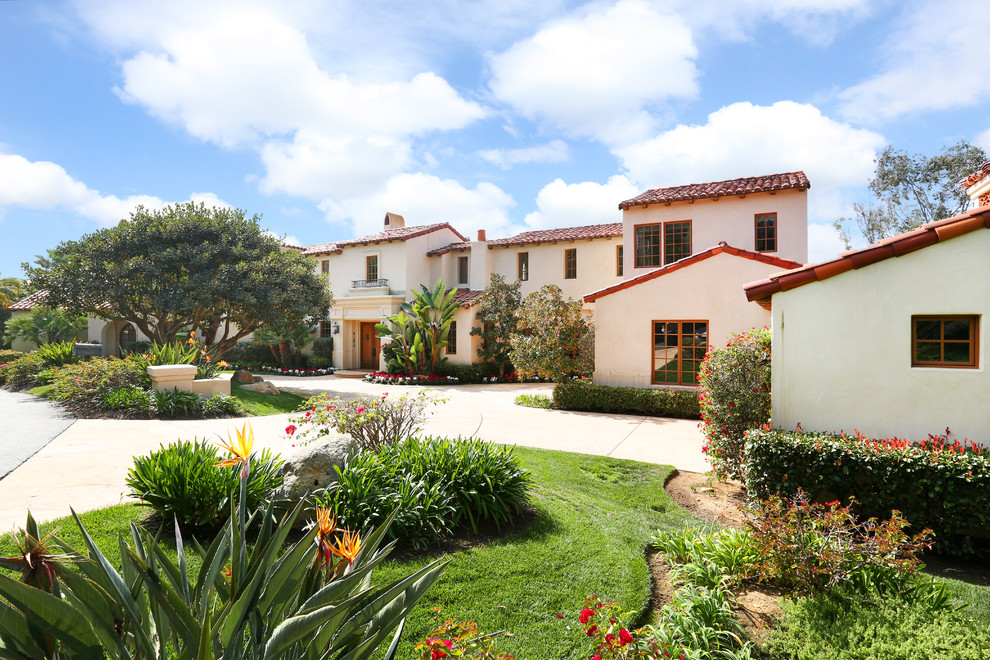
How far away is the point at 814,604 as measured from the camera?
12.4ft

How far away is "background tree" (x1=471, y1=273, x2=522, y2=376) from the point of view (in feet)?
74.5

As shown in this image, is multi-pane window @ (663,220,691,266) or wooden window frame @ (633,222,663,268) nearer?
multi-pane window @ (663,220,691,266)

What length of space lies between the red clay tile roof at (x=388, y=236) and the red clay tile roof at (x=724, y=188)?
11539mm

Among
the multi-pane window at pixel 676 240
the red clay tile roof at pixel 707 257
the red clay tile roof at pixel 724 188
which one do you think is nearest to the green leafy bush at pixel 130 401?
the red clay tile roof at pixel 707 257

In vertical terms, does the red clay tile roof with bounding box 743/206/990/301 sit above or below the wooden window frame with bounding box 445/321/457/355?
Result: above

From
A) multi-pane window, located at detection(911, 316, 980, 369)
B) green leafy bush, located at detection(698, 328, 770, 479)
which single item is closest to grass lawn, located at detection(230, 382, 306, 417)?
green leafy bush, located at detection(698, 328, 770, 479)

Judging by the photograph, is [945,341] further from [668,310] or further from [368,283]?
[368,283]

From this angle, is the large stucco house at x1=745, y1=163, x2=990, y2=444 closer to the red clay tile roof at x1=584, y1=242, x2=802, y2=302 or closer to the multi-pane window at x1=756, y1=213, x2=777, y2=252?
the red clay tile roof at x1=584, y1=242, x2=802, y2=302

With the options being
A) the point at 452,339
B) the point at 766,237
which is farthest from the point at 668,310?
the point at 452,339

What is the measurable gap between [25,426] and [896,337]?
15.3 m

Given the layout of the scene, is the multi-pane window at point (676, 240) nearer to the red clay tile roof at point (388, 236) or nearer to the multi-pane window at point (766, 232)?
the multi-pane window at point (766, 232)

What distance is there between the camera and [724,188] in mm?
17781

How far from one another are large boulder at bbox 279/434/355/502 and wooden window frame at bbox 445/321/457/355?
1906cm

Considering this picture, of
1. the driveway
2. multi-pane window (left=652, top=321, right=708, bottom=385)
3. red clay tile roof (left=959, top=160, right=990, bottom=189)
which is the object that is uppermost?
red clay tile roof (left=959, top=160, right=990, bottom=189)
